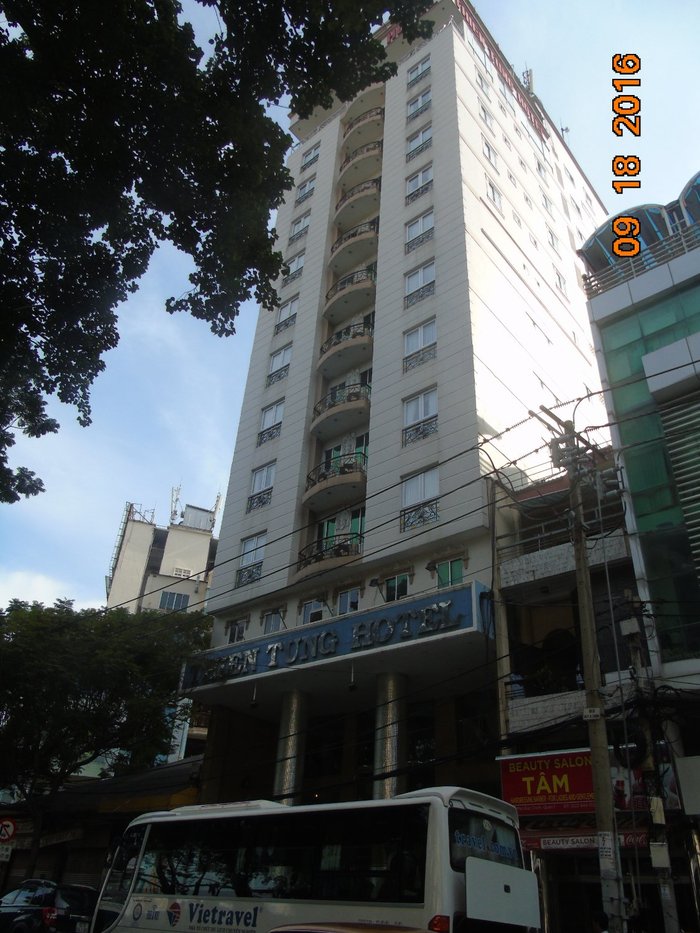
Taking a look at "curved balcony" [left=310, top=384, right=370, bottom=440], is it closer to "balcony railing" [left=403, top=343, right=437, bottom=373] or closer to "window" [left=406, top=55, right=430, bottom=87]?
"balcony railing" [left=403, top=343, right=437, bottom=373]

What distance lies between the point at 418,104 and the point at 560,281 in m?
11.0

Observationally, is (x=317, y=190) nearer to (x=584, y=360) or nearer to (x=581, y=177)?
(x=584, y=360)

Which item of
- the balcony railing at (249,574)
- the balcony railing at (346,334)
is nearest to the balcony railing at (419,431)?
the balcony railing at (346,334)

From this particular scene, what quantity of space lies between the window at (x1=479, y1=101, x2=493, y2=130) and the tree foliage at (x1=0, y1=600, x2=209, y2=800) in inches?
1053

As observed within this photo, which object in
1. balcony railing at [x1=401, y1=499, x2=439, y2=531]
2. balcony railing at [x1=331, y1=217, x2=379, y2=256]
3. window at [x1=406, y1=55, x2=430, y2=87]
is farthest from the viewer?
window at [x1=406, y1=55, x2=430, y2=87]

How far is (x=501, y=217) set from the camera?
3056 cm

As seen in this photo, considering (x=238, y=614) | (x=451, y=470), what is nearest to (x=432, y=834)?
(x=451, y=470)

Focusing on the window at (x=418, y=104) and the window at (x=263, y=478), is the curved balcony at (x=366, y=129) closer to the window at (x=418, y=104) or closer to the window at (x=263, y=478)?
the window at (x=418, y=104)

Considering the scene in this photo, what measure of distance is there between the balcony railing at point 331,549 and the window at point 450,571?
3162 millimetres

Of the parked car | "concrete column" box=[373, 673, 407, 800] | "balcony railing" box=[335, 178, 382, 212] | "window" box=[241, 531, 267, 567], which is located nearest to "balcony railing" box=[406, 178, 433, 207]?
"balcony railing" box=[335, 178, 382, 212]

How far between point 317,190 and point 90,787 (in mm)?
30097

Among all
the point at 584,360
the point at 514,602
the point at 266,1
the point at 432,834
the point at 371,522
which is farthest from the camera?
the point at 584,360

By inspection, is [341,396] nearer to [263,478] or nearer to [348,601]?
[263,478]

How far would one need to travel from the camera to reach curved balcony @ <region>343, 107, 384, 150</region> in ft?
119
